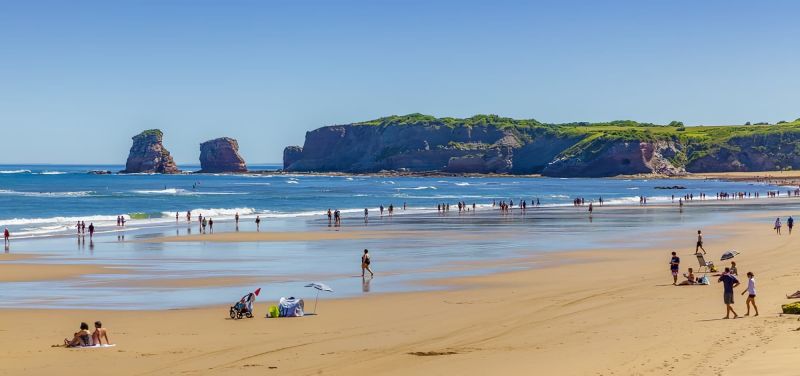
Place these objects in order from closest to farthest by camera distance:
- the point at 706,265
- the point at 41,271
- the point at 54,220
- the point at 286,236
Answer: the point at 706,265 < the point at 41,271 < the point at 286,236 < the point at 54,220

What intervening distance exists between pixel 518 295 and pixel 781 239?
25.5 metres

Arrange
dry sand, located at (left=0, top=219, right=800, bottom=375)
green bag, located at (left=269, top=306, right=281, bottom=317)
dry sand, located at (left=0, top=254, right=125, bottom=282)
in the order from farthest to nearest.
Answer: dry sand, located at (left=0, top=254, right=125, bottom=282) < green bag, located at (left=269, top=306, right=281, bottom=317) < dry sand, located at (left=0, top=219, right=800, bottom=375)

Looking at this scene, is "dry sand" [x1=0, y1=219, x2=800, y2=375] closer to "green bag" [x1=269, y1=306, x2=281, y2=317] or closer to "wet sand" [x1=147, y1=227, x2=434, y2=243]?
"green bag" [x1=269, y1=306, x2=281, y2=317]

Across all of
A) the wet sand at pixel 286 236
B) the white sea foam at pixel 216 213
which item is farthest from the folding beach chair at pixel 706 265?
the white sea foam at pixel 216 213

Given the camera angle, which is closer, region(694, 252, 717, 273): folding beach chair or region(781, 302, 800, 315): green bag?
region(781, 302, 800, 315): green bag

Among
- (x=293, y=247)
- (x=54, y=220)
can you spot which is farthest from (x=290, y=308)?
(x=54, y=220)

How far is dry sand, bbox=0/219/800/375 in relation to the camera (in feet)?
51.1

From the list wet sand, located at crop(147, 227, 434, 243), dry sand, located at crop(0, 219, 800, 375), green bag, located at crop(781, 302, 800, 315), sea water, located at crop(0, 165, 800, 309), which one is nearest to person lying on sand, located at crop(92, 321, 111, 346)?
dry sand, located at crop(0, 219, 800, 375)

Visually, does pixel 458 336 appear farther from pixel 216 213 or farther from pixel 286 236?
pixel 216 213

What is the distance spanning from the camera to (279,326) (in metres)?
20.4

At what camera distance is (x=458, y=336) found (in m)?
18.8

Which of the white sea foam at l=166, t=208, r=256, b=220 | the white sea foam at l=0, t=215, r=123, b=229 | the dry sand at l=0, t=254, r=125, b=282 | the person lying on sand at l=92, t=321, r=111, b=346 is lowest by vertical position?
the white sea foam at l=166, t=208, r=256, b=220

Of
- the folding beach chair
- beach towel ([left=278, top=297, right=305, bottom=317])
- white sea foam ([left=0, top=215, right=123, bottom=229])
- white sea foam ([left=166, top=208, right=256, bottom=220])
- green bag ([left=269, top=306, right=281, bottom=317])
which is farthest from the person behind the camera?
white sea foam ([left=166, top=208, right=256, bottom=220])

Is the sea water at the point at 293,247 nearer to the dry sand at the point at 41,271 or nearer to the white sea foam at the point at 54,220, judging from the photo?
the white sea foam at the point at 54,220
